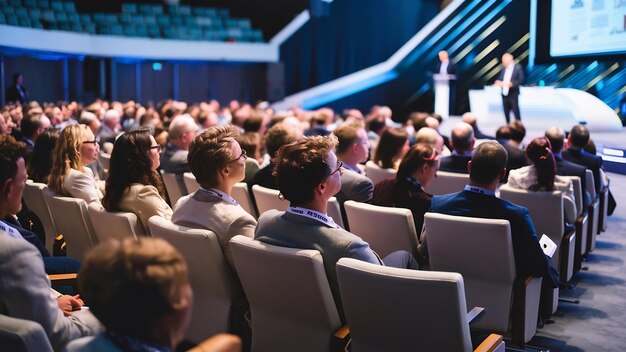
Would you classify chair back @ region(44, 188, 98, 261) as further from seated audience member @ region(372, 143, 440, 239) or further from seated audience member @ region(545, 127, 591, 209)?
seated audience member @ region(545, 127, 591, 209)

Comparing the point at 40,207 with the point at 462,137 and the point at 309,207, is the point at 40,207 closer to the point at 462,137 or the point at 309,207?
the point at 309,207

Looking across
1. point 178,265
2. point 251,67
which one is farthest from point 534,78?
point 178,265

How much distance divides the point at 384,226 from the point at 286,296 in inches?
43.2

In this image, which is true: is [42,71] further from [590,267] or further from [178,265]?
[178,265]

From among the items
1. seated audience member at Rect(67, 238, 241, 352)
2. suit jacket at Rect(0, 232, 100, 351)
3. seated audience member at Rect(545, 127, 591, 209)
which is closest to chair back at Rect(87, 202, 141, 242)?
suit jacket at Rect(0, 232, 100, 351)

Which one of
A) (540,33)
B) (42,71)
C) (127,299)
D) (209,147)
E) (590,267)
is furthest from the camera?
(42,71)

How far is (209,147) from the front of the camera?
11.4ft

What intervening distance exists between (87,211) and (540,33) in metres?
11.8

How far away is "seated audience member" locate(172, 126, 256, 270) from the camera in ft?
10.6

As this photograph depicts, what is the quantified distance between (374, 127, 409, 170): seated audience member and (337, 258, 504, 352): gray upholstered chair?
2.98 m

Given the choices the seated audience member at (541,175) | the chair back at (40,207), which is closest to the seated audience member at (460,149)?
the seated audience member at (541,175)

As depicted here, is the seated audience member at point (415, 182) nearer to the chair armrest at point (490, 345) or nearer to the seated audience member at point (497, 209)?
the seated audience member at point (497, 209)

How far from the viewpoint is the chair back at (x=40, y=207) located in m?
4.73

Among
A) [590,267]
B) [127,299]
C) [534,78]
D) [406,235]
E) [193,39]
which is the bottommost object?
[590,267]
